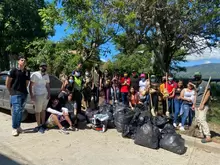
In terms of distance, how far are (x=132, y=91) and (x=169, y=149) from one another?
12.6 feet

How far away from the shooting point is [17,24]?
51.8ft

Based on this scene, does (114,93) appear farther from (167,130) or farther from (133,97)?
(167,130)

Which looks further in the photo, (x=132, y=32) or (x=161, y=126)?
(x=132, y=32)

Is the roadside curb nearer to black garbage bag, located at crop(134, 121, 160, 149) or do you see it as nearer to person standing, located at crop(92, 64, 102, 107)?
black garbage bag, located at crop(134, 121, 160, 149)

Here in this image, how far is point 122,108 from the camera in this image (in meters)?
7.08

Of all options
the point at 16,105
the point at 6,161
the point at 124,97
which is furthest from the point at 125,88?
the point at 6,161

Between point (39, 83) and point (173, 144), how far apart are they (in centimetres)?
344

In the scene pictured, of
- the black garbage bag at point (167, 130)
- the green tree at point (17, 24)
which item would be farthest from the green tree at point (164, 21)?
the green tree at point (17, 24)

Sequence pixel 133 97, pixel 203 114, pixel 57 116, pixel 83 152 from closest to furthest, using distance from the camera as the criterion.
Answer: pixel 83 152, pixel 203 114, pixel 57 116, pixel 133 97

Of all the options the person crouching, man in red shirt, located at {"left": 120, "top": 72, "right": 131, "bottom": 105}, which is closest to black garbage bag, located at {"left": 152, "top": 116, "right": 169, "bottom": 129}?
the person crouching

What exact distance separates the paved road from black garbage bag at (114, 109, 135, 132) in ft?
1.47

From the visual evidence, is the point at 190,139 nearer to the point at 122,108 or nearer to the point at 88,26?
the point at 122,108

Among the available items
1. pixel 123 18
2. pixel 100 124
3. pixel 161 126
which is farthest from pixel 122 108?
pixel 123 18

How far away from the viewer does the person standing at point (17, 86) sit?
5.79 meters
